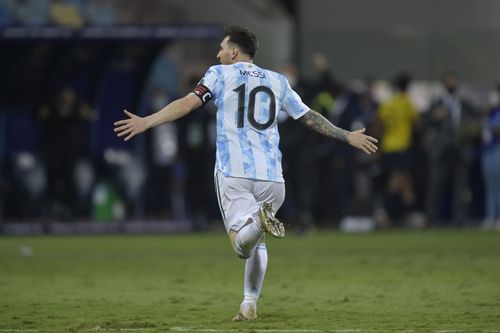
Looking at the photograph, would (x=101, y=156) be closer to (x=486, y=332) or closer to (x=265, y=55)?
(x=265, y=55)

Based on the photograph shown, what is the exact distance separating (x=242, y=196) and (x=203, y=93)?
0.81 metres

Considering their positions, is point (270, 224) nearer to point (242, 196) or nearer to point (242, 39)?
point (242, 196)

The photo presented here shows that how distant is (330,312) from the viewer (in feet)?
34.2

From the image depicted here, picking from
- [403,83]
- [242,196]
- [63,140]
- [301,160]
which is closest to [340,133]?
[242,196]

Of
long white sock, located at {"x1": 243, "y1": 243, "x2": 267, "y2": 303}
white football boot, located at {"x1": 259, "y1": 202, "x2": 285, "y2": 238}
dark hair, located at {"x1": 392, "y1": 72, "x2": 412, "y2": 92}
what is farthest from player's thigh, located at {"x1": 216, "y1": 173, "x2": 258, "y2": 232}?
dark hair, located at {"x1": 392, "y1": 72, "x2": 412, "y2": 92}

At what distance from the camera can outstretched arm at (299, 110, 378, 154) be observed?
32.4 ft

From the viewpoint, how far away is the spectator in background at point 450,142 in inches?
880

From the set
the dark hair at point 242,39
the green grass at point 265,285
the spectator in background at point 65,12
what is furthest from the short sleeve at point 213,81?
the spectator in background at point 65,12

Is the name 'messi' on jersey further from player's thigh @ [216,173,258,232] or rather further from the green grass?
the green grass

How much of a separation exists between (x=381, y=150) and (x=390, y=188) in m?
1.19

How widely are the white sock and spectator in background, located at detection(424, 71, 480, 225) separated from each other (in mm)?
13122

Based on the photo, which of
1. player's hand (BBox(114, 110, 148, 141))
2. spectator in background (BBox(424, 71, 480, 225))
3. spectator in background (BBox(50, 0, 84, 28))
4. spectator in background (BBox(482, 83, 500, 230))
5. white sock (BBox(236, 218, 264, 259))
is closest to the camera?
player's hand (BBox(114, 110, 148, 141))

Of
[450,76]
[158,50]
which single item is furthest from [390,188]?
[158,50]

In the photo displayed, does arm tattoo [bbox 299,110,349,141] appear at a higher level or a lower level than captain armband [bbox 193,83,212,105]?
lower
